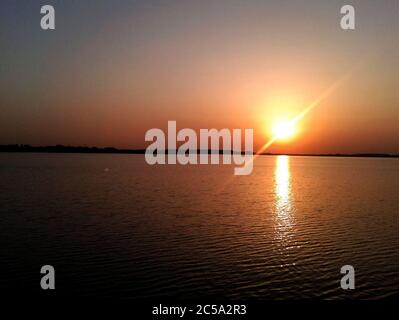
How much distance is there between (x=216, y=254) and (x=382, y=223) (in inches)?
772

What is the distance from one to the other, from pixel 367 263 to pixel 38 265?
18.4 meters

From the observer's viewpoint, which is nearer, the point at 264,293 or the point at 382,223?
the point at 264,293

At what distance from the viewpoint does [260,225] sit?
34.4 meters

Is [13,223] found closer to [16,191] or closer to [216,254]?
[216,254]

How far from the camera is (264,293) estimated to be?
17625mm
